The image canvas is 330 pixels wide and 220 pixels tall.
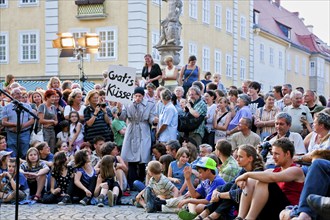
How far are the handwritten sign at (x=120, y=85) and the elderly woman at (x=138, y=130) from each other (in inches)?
6.0

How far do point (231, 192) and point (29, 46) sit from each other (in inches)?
1099

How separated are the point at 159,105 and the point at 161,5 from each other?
69.3 ft

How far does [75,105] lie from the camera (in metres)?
15.6

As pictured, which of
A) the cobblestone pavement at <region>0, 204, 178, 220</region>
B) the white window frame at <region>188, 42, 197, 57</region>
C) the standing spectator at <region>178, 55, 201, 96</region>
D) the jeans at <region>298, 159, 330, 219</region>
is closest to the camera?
the jeans at <region>298, 159, 330, 219</region>

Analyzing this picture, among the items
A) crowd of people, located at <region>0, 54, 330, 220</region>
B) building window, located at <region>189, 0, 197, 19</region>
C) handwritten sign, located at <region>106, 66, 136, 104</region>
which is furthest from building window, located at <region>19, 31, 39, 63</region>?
handwritten sign, located at <region>106, 66, 136, 104</region>

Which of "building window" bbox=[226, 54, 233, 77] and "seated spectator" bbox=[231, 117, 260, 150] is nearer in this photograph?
"seated spectator" bbox=[231, 117, 260, 150]

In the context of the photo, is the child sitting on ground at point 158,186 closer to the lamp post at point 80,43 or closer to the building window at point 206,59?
the lamp post at point 80,43

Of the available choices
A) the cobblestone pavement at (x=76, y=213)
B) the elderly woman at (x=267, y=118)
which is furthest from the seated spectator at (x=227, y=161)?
the elderly woman at (x=267, y=118)

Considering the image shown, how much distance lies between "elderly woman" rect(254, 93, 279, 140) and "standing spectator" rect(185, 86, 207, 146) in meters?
1.12

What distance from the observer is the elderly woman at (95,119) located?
15.1 meters

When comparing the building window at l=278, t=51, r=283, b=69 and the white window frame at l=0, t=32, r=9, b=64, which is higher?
the building window at l=278, t=51, r=283, b=69

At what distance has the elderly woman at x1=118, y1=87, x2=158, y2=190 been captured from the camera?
48.2 ft

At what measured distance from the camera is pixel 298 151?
11.6 m

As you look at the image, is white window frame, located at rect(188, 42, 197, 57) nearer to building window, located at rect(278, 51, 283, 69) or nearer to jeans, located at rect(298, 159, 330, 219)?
building window, located at rect(278, 51, 283, 69)
